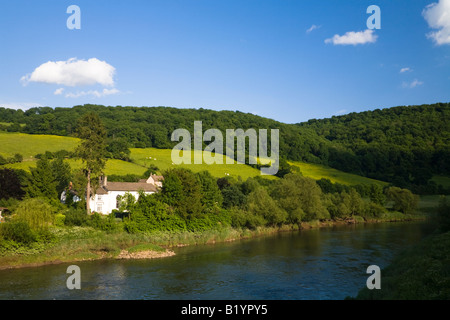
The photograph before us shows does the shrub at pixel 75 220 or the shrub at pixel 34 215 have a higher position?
the shrub at pixel 34 215

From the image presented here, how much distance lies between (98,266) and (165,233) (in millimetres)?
12182

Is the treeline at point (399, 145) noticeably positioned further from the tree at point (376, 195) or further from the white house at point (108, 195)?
the white house at point (108, 195)

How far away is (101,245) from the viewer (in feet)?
117

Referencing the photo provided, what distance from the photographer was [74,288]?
2341 cm

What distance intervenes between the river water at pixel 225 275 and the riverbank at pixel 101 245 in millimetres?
1576

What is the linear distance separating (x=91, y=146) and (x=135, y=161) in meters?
42.6

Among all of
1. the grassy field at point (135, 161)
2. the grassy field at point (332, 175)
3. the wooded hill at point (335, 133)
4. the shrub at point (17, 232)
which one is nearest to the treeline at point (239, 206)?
the shrub at point (17, 232)

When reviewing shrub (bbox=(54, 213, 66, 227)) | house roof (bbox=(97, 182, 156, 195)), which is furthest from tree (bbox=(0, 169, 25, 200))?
house roof (bbox=(97, 182, 156, 195))

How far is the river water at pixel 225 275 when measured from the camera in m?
22.5

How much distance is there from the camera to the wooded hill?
105 metres

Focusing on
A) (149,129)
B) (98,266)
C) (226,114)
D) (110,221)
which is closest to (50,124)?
(149,129)

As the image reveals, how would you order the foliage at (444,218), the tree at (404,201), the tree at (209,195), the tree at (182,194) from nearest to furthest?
the foliage at (444,218), the tree at (182,194), the tree at (209,195), the tree at (404,201)
